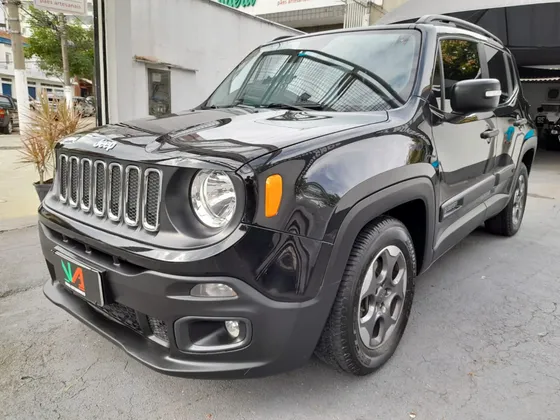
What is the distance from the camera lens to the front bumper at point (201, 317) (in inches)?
66.7

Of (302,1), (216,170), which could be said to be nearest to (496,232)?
(216,170)

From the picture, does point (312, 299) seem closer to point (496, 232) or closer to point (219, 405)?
point (219, 405)

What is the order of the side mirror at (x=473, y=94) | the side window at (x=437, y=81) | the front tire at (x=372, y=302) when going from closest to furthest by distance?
the front tire at (x=372, y=302) → the side mirror at (x=473, y=94) → the side window at (x=437, y=81)

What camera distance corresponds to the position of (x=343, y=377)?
2.33m

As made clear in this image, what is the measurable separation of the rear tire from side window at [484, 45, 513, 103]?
3.07ft

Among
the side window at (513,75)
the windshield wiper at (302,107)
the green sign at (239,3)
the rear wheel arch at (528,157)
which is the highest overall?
the green sign at (239,3)

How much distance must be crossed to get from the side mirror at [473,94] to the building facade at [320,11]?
12.7 meters

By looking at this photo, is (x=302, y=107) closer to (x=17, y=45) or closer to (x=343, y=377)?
(x=343, y=377)

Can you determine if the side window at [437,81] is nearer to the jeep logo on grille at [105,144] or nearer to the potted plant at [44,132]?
the jeep logo on grille at [105,144]

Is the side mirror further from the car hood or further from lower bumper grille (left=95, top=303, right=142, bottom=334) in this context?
lower bumper grille (left=95, top=303, right=142, bottom=334)

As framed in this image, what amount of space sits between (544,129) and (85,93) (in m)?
41.4

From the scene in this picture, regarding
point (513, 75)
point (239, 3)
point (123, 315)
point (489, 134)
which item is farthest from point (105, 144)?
point (239, 3)

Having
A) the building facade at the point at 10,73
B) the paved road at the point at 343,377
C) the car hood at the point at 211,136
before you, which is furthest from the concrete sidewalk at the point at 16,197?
the building facade at the point at 10,73

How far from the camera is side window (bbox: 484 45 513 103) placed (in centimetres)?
368
